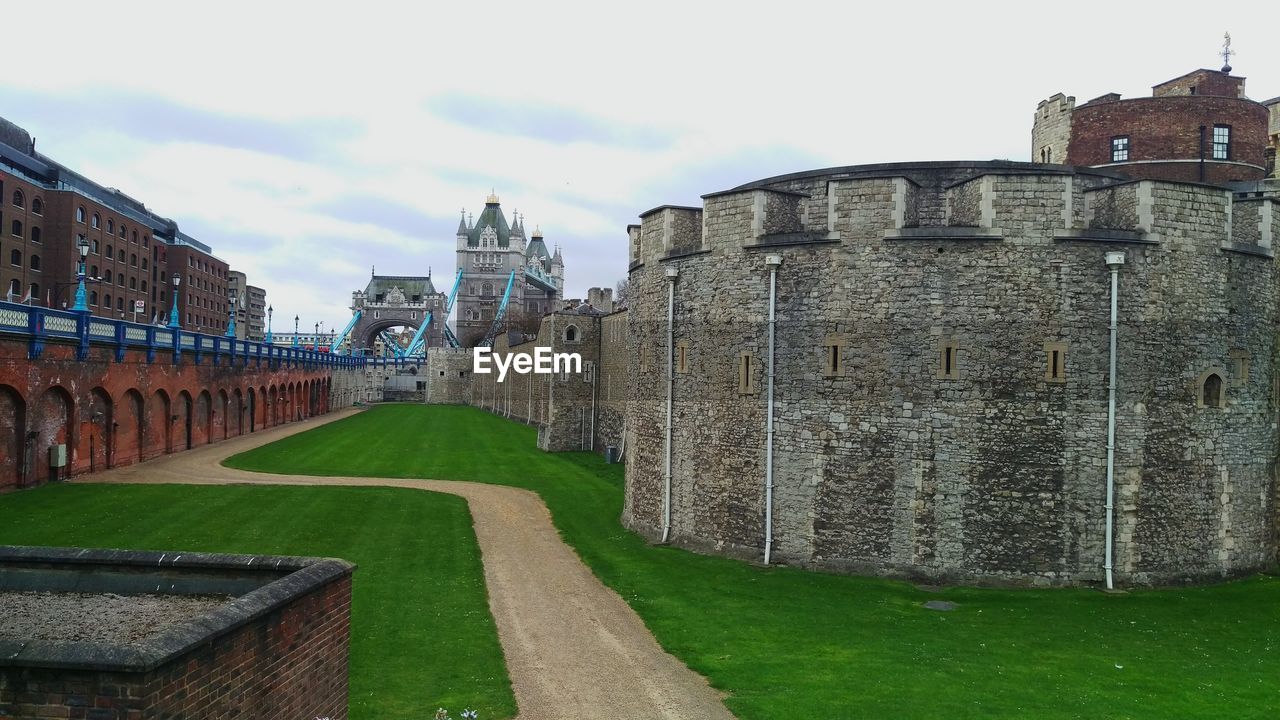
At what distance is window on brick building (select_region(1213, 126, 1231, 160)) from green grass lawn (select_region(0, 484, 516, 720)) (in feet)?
83.1

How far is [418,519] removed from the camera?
22.3 metres

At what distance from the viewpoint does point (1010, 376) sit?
52.3 feet

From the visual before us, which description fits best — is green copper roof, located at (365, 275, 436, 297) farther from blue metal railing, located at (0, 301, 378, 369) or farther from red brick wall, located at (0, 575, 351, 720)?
red brick wall, located at (0, 575, 351, 720)

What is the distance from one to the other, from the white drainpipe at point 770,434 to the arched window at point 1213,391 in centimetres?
858

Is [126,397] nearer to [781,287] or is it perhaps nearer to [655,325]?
Result: [655,325]

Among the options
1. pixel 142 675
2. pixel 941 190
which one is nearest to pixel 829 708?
pixel 142 675

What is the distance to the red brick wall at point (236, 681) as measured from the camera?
5836 millimetres

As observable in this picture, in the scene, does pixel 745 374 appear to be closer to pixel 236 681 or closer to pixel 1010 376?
pixel 1010 376

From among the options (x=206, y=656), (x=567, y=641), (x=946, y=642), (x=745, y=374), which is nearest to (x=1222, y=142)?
(x=745, y=374)

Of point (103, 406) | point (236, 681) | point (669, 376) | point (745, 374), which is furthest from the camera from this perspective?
point (103, 406)

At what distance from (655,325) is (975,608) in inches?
382

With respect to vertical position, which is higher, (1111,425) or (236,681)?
(1111,425)

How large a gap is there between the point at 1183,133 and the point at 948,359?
53.4ft

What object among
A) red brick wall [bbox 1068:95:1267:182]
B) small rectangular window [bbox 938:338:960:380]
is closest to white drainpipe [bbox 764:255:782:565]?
small rectangular window [bbox 938:338:960:380]
